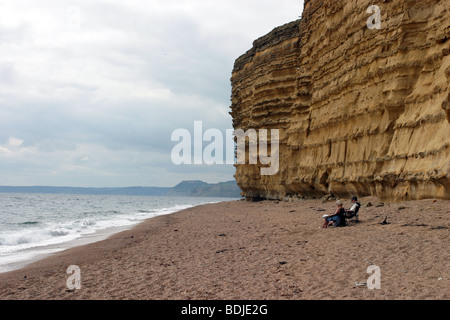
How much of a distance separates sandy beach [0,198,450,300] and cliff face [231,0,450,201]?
3.61 meters

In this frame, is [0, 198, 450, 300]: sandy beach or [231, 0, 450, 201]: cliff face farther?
[231, 0, 450, 201]: cliff face

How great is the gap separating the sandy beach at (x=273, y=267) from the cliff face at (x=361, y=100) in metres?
3.61

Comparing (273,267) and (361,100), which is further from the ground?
(361,100)

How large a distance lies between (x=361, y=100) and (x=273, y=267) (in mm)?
13014

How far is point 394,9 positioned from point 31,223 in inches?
957

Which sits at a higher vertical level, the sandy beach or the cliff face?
the cliff face

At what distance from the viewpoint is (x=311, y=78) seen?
2425 cm

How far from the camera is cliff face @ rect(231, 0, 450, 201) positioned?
41.3 ft

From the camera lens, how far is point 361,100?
17.0 m

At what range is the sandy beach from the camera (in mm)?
5102

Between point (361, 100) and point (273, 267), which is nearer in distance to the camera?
point (273, 267)
